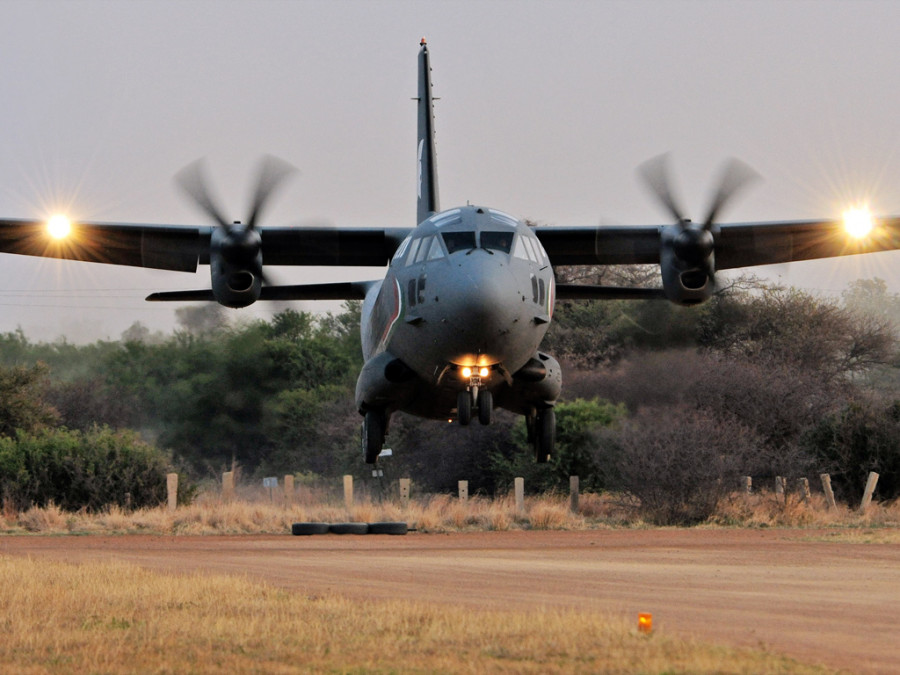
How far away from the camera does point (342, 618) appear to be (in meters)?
10.7

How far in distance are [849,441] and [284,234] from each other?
1891 cm

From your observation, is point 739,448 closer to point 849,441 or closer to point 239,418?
point 849,441

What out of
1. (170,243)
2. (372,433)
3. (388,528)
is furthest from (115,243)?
(388,528)

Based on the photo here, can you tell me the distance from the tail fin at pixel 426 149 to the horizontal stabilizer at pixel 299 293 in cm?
267

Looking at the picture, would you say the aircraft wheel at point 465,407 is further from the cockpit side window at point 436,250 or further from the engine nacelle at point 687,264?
the engine nacelle at point 687,264

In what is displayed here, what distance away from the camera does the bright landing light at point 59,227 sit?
70.8ft

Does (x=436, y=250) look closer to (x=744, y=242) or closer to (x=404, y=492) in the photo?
(x=744, y=242)

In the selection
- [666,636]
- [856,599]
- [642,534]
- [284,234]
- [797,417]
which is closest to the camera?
[666,636]

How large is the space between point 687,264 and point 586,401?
17.3m

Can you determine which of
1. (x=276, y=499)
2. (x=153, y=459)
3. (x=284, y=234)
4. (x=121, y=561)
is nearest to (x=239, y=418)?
(x=276, y=499)

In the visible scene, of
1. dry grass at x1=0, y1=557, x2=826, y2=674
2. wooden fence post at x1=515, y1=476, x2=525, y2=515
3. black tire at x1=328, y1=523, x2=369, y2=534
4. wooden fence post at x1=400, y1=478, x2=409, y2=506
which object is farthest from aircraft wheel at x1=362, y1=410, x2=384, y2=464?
wooden fence post at x1=400, y1=478, x2=409, y2=506

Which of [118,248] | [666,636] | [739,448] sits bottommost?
[666,636]

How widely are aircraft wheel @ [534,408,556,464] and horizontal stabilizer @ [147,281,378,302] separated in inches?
173

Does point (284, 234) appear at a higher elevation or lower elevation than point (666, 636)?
higher
